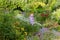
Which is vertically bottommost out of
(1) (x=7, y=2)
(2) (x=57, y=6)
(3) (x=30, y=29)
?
(2) (x=57, y=6)

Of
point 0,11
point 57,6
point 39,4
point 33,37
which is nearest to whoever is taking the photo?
point 0,11

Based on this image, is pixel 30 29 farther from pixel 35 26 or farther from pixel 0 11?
pixel 0 11

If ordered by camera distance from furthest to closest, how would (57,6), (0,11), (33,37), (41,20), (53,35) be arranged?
(57,6) < (41,20) < (53,35) < (33,37) < (0,11)

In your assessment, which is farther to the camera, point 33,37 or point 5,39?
point 33,37

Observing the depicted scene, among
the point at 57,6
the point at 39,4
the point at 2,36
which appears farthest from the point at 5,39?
the point at 57,6

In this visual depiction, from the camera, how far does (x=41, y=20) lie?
11.0m

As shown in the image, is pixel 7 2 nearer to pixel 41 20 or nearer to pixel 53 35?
pixel 53 35

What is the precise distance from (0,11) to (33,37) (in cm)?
156

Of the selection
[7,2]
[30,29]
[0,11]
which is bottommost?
[30,29]

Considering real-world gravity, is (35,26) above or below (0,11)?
below

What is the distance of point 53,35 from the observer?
880cm

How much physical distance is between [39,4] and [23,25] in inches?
242

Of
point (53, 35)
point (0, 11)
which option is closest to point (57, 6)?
point (53, 35)

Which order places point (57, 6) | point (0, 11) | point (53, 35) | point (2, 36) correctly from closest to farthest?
1. point (2, 36)
2. point (0, 11)
3. point (53, 35)
4. point (57, 6)
